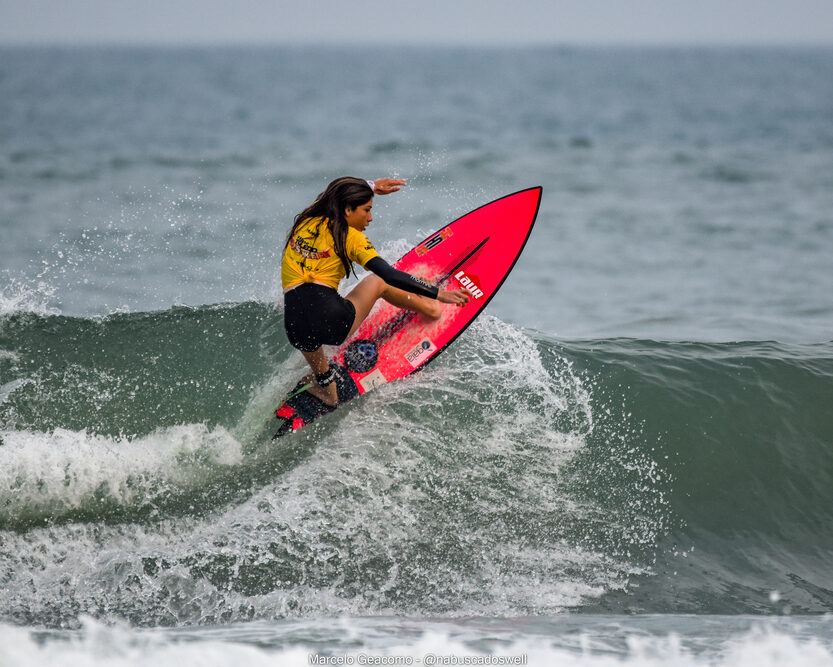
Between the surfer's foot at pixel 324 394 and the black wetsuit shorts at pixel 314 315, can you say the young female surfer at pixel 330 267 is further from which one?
the surfer's foot at pixel 324 394

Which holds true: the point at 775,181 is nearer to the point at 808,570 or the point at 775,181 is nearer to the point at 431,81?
the point at 808,570

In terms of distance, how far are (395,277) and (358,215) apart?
490mm

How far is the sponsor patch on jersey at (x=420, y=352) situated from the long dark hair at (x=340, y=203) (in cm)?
142

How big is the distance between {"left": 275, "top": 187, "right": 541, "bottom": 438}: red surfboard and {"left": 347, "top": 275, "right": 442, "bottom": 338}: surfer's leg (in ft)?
1.15

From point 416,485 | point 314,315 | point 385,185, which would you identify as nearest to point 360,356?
point 314,315

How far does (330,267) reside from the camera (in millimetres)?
5797

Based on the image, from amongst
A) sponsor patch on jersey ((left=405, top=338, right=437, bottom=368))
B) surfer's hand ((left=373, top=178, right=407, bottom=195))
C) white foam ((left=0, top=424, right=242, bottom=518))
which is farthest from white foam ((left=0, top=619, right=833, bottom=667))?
surfer's hand ((left=373, top=178, right=407, bottom=195))

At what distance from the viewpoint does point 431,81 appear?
7294 cm

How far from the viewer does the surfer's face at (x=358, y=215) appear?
5.62m

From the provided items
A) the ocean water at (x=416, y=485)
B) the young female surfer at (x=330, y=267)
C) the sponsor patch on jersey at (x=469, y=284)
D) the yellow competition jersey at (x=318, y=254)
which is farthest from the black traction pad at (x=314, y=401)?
the sponsor patch on jersey at (x=469, y=284)

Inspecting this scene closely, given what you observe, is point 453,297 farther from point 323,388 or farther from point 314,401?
point 314,401

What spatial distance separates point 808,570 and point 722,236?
13431mm

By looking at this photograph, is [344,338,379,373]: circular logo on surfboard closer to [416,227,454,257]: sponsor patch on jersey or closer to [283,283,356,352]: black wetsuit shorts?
[283,283,356,352]: black wetsuit shorts

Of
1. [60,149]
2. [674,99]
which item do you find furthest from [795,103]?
[60,149]
